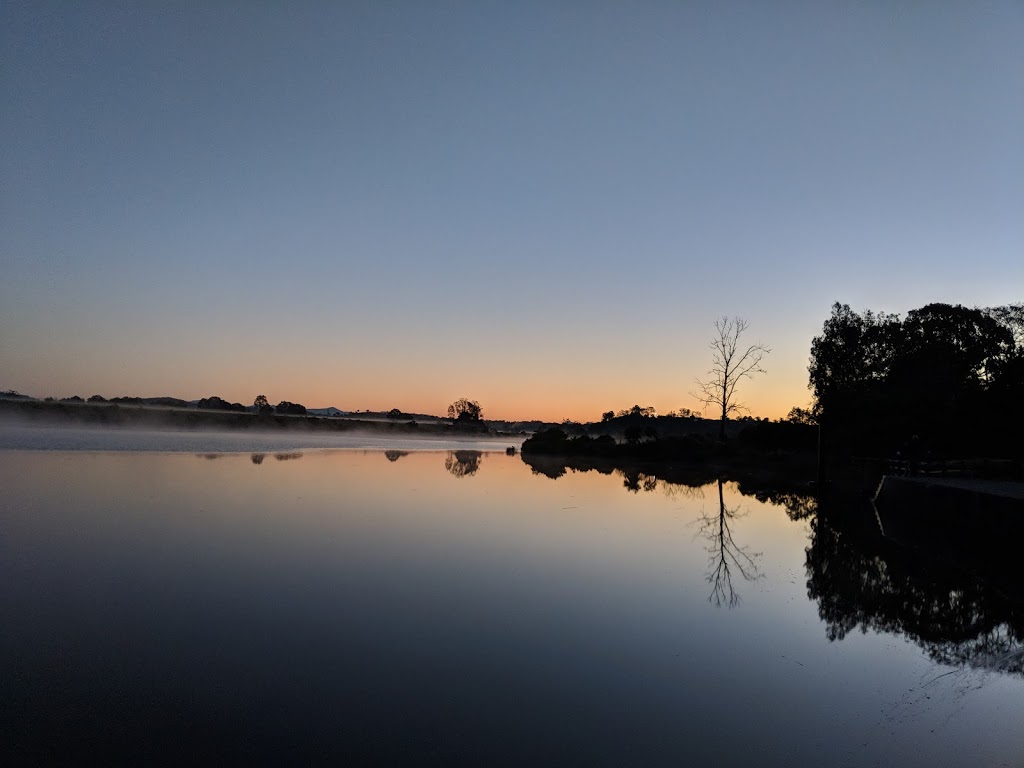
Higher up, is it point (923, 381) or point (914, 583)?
point (923, 381)

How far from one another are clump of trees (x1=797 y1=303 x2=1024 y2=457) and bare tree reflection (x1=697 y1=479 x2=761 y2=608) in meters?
15.7

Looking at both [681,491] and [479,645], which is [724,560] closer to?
[479,645]

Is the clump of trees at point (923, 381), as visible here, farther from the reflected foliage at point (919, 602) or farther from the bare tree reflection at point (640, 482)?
the reflected foliage at point (919, 602)

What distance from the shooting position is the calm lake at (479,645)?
191 inches

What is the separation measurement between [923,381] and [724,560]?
37.0 m

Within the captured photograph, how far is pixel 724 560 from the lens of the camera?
1254 centimetres

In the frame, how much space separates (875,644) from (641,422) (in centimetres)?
11075

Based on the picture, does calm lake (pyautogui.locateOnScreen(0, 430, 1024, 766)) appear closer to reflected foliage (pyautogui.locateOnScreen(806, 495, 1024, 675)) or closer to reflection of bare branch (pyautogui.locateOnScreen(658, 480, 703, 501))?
reflected foliage (pyautogui.locateOnScreen(806, 495, 1024, 675))

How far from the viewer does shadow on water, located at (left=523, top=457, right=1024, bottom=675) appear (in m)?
8.17

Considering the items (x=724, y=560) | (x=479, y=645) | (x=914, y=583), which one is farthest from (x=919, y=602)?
(x=479, y=645)

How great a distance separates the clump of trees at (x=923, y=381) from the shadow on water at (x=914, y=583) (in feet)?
48.2

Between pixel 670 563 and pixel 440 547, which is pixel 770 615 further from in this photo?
pixel 440 547

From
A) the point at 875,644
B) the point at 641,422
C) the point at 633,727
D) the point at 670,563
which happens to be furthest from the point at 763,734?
the point at 641,422

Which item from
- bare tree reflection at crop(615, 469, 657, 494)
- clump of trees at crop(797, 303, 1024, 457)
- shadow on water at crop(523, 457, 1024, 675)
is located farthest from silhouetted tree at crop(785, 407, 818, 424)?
shadow on water at crop(523, 457, 1024, 675)
